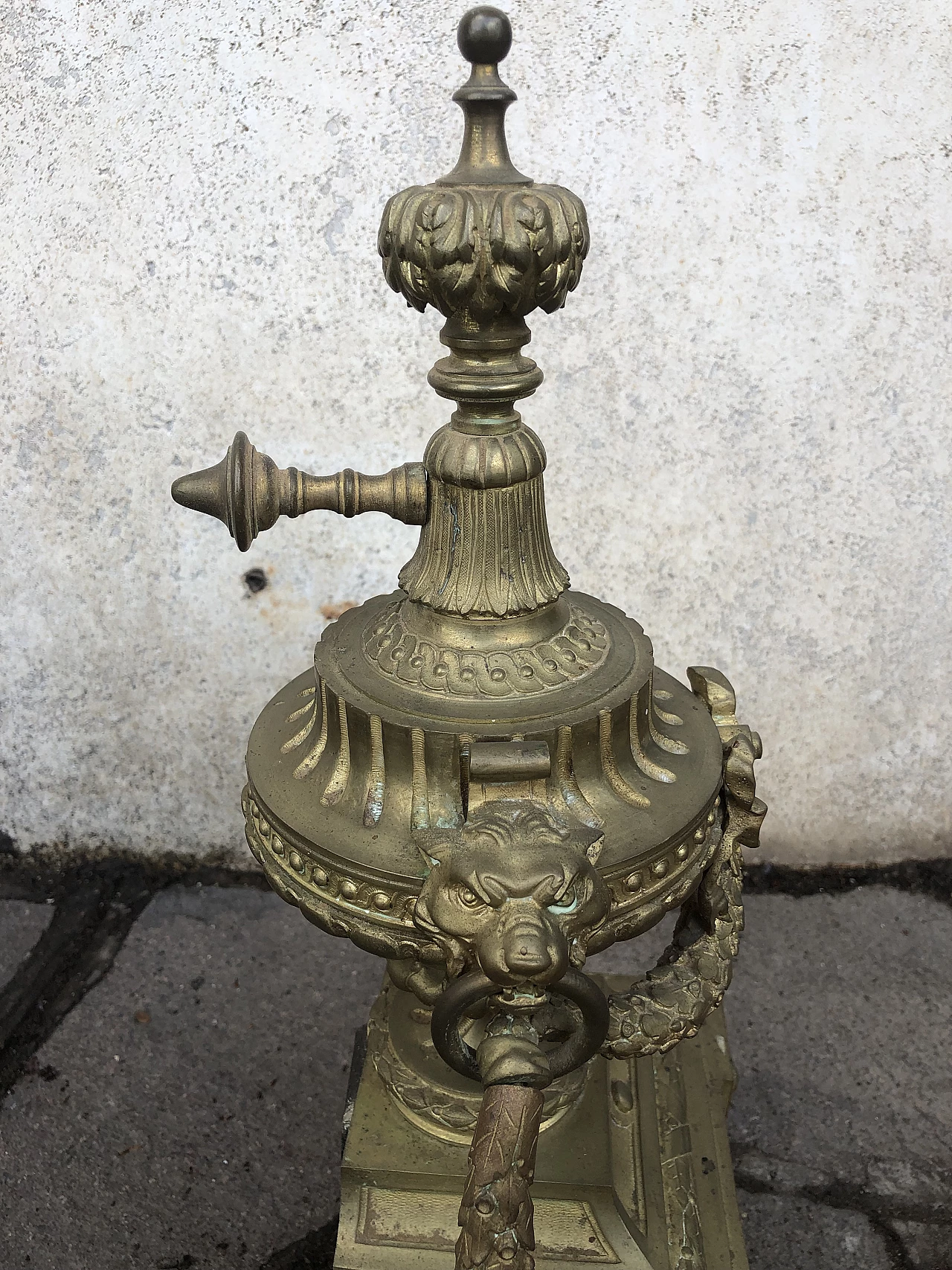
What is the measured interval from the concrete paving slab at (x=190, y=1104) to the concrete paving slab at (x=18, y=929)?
17cm

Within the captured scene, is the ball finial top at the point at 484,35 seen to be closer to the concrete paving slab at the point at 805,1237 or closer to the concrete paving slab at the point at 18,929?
the concrete paving slab at the point at 805,1237

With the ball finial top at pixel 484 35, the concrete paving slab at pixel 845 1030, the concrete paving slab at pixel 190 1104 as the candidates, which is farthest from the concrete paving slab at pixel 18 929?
the ball finial top at pixel 484 35

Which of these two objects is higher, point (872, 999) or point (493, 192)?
point (493, 192)

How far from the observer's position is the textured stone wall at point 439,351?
1.50 m

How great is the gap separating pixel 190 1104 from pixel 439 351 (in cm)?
119

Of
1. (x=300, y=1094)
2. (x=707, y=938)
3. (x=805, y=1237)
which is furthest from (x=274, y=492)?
(x=805, y=1237)

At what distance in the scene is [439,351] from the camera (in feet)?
5.32

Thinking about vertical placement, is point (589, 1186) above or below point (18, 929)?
above

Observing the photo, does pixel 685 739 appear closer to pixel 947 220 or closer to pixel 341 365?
pixel 341 365

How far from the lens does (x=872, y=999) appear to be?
1698mm

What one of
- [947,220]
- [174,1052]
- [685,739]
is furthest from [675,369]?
[174,1052]

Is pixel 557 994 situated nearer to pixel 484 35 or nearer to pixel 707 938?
pixel 707 938

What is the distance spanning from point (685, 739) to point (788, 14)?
1123 mm

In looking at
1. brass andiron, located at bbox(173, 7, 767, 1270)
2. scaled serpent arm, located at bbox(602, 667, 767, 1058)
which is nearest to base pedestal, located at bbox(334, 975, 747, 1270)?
brass andiron, located at bbox(173, 7, 767, 1270)
